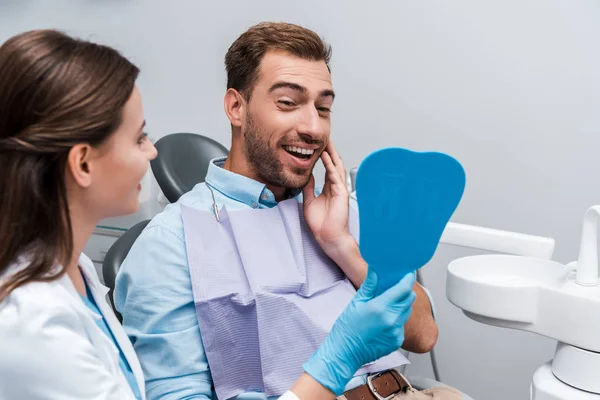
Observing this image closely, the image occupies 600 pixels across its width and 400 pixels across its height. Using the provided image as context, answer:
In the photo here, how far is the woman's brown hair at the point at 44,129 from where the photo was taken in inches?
32.7

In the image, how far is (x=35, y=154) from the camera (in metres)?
0.84

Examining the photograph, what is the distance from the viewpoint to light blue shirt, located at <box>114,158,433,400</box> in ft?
3.92

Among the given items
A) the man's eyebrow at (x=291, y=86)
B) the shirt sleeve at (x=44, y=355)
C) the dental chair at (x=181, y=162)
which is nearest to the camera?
the shirt sleeve at (x=44, y=355)

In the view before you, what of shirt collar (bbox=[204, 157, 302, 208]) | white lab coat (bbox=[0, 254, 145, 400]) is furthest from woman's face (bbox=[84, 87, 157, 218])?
shirt collar (bbox=[204, 157, 302, 208])

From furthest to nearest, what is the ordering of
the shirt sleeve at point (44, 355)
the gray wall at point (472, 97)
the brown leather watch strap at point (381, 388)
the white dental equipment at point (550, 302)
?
the gray wall at point (472, 97)
the brown leather watch strap at point (381, 388)
the white dental equipment at point (550, 302)
the shirt sleeve at point (44, 355)

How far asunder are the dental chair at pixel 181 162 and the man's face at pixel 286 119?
13.9 inches

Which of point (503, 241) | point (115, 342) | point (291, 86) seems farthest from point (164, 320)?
point (503, 241)

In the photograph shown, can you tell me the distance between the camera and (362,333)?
1039mm

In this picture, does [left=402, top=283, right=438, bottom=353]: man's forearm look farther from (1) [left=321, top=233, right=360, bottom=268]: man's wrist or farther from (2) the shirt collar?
(2) the shirt collar

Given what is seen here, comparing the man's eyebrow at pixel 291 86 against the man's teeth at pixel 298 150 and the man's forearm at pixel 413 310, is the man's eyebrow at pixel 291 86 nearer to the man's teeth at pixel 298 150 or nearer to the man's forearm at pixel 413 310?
the man's teeth at pixel 298 150

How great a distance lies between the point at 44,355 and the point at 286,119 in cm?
Answer: 72

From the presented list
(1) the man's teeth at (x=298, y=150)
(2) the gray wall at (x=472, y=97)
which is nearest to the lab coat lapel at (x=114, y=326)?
(1) the man's teeth at (x=298, y=150)

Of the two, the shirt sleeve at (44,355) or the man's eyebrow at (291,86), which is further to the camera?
the man's eyebrow at (291,86)

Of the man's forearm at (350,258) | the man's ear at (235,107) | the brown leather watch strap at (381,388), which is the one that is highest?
the man's ear at (235,107)
